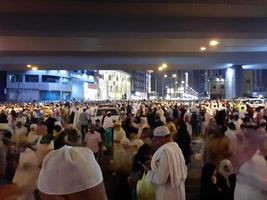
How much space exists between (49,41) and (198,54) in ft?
34.0

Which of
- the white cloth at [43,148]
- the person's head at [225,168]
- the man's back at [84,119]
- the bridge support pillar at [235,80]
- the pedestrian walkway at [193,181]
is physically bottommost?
the pedestrian walkway at [193,181]

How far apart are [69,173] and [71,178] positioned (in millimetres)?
28

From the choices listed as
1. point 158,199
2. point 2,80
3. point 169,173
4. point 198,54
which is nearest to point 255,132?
point 169,173

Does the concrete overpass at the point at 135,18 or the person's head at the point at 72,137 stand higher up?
the concrete overpass at the point at 135,18

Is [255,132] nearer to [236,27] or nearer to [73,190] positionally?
[73,190]

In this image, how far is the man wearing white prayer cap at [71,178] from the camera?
232 centimetres

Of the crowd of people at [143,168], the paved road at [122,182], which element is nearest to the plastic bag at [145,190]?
the crowd of people at [143,168]

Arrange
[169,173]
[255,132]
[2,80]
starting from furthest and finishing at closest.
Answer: [2,80]
[169,173]
[255,132]

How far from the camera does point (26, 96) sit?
11056cm

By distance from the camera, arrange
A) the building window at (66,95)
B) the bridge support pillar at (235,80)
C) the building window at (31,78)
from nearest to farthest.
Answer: the bridge support pillar at (235,80) < the building window at (31,78) < the building window at (66,95)

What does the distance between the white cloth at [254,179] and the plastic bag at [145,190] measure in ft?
7.78

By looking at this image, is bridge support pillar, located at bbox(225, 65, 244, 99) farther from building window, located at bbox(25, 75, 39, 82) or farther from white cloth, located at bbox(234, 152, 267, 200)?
building window, located at bbox(25, 75, 39, 82)

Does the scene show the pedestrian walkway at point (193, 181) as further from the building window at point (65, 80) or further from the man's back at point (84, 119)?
the building window at point (65, 80)

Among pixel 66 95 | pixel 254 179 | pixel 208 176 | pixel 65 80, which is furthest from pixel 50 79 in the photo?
pixel 254 179
